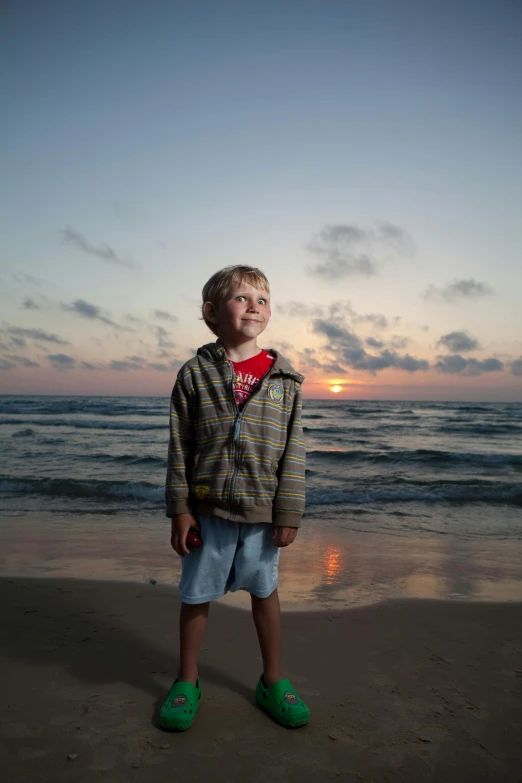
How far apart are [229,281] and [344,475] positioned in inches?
402

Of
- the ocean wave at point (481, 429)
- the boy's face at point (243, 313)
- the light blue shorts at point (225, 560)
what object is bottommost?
the ocean wave at point (481, 429)

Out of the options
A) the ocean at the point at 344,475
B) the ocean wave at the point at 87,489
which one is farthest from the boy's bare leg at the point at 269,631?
the ocean wave at the point at 87,489

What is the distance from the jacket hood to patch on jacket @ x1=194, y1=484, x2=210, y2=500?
612 millimetres

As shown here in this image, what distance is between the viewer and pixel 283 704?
234cm

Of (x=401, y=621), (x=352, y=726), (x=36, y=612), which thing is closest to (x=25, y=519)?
(x=36, y=612)

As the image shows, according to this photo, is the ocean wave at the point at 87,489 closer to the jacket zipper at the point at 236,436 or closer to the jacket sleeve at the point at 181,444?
the jacket sleeve at the point at 181,444

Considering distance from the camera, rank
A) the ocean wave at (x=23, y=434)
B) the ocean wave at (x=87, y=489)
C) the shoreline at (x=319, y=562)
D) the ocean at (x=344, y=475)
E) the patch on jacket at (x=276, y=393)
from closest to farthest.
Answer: the patch on jacket at (x=276, y=393) < the shoreline at (x=319, y=562) < the ocean at (x=344, y=475) < the ocean wave at (x=87, y=489) < the ocean wave at (x=23, y=434)

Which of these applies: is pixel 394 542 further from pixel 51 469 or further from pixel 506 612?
pixel 51 469

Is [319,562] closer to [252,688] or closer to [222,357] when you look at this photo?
[252,688]

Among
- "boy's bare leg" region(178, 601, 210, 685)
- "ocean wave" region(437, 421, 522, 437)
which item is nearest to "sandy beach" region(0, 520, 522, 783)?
"boy's bare leg" region(178, 601, 210, 685)

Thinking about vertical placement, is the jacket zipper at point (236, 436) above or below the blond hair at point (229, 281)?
below

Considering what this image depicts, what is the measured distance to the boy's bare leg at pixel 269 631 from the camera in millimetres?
2463

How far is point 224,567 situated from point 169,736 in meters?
0.72

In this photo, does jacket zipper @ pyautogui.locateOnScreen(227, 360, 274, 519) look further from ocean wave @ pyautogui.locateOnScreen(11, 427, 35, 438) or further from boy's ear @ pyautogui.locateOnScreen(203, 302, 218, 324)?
→ ocean wave @ pyautogui.locateOnScreen(11, 427, 35, 438)
